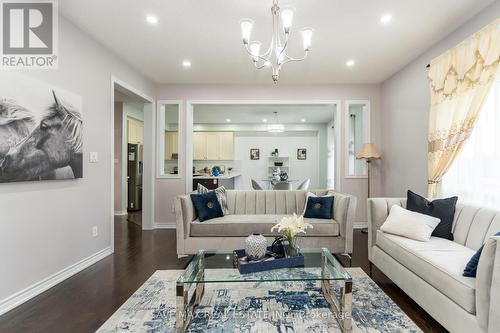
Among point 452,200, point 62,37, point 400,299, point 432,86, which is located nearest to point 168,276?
point 400,299

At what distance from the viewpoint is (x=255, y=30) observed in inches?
122

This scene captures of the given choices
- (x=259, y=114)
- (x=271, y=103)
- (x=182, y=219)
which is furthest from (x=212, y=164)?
(x=182, y=219)

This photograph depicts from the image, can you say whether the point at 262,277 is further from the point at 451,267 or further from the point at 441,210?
the point at 441,210

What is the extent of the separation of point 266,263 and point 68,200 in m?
2.26

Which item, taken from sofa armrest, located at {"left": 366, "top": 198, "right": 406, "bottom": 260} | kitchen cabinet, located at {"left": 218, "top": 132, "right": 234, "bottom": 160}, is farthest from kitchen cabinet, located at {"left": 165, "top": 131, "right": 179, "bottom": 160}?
sofa armrest, located at {"left": 366, "top": 198, "right": 406, "bottom": 260}

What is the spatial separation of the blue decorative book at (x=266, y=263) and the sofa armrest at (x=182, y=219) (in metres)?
1.28

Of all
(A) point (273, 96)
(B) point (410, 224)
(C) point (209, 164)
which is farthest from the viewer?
(C) point (209, 164)

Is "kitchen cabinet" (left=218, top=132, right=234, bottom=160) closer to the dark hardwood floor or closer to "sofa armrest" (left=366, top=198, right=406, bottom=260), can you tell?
the dark hardwood floor

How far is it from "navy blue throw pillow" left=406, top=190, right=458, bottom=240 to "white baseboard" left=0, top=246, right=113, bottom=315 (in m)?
3.72

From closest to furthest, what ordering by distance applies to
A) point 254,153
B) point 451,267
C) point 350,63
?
point 451,267 < point 350,63 < point 254,153

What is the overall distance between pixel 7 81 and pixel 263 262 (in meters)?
2.58

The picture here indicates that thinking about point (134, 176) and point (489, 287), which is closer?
point (489, 287)

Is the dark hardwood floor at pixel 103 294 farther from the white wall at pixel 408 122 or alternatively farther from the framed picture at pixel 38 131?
the white wall at pixel 408 122

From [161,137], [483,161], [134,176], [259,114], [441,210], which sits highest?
[259,114]
